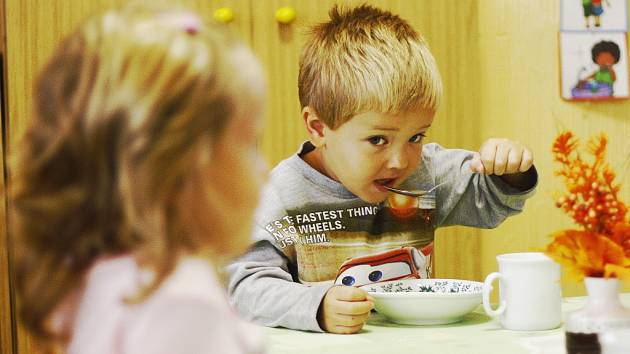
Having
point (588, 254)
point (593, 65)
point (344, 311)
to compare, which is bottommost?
point (344, 311)

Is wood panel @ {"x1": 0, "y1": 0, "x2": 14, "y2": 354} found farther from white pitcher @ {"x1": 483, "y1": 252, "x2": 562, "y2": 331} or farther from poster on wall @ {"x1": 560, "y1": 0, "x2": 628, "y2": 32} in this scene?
poster on wall @ {"x1": 560, "y1": 0, "x2": 628, "y2": 32}

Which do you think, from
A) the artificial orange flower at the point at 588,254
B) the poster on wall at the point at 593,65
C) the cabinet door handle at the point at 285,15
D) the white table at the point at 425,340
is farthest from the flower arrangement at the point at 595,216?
the poster on wall at the point at 593,65

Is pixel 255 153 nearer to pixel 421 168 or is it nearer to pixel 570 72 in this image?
pixel 421 168

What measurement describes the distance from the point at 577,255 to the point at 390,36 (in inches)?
22.5

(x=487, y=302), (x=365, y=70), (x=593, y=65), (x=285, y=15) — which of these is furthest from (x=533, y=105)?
(x=487, y=302)

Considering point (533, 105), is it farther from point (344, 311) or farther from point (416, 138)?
point (344, 311)

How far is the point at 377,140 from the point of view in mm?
1295

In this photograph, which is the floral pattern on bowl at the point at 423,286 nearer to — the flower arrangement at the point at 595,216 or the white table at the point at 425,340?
the white table at the point at 425,340

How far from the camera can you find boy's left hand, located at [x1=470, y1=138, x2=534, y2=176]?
1268mm

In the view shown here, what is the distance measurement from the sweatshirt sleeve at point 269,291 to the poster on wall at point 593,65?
122 centimetres

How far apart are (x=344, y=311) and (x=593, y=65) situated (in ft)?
4.68

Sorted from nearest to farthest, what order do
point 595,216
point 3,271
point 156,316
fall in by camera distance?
point 156,316
point 595,216
point 3,271

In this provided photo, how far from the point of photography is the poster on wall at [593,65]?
2.23 m

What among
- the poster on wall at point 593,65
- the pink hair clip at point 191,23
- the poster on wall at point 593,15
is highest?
the poster on wall at point 593,15
